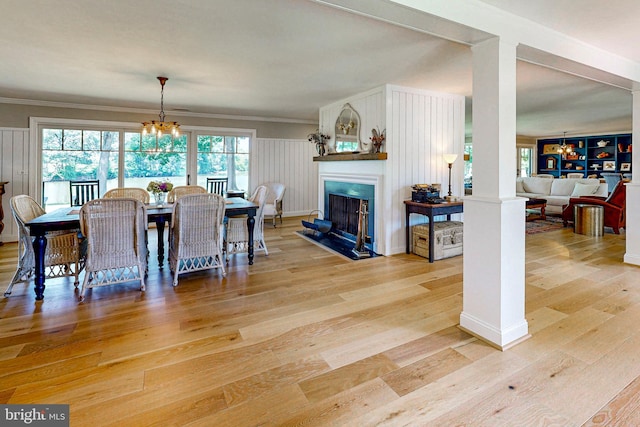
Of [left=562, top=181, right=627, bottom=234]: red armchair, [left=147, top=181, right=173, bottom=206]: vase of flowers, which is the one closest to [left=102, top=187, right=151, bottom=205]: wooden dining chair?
[left=147, top=181, right=173, bottom=206]: vase of flowers

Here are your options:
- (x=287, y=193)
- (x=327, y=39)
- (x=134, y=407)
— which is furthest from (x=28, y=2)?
(x=287, y=193)

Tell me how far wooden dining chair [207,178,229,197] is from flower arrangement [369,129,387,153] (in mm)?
3739

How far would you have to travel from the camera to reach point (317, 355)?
2.16 meters

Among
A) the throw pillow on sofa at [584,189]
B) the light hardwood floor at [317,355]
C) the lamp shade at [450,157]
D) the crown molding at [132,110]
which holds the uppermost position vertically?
the crown molding at [132,110]

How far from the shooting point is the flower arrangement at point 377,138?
4595 millimetres

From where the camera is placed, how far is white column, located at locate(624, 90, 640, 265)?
153 inches

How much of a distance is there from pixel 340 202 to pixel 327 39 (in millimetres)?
3192

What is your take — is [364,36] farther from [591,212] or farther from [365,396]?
[591,212]

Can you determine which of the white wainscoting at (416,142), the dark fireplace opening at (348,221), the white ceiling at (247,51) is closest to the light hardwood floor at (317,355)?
the dark fireplace opening at (348,221)

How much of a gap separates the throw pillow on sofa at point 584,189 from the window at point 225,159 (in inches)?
313

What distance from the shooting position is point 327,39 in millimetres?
2906

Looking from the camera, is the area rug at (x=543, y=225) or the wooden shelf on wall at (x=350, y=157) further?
the area rug at (x=543, y=225)

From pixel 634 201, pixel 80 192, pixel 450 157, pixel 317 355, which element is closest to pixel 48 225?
pixel 317 355

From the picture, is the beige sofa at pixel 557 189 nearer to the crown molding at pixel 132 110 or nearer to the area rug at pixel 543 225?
the area rug at pixel 543 225
